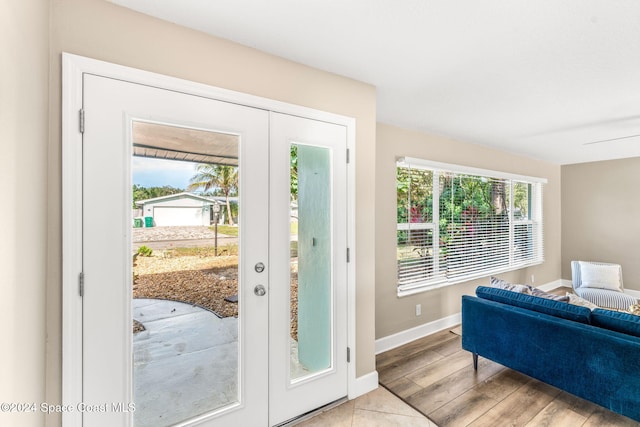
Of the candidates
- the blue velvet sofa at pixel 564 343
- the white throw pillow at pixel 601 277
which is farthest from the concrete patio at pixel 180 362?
the white throw pillow at pixel 601 277

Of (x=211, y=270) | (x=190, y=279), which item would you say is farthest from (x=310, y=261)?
(x=190, y=279)

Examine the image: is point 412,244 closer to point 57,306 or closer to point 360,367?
point 360,367

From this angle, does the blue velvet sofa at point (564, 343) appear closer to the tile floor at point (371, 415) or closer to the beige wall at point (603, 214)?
the tile floor at point (371, 415)

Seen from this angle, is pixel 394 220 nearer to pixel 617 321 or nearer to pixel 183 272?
pixel 617 321

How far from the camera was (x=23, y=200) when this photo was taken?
0.97 meters

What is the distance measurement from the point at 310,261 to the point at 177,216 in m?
0.91

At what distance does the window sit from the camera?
10.9ft

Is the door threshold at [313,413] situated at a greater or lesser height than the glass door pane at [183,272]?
lesser

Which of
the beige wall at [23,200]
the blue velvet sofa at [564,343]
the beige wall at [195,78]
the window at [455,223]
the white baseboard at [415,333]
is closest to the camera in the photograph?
the beige wall at [23,200]

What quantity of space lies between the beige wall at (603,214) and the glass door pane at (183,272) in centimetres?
630

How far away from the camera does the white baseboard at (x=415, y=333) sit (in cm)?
303

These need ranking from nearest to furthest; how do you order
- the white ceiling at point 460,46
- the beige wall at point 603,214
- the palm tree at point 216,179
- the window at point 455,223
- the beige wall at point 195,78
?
the beige wall at point 195,78
the white ceiling at point 460,46
the palm tree at point 216,179
the window at point 455,223
the beige wall at point 603,214

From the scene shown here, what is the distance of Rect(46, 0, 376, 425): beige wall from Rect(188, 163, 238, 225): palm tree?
48 centimetres

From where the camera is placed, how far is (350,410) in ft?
6.68
